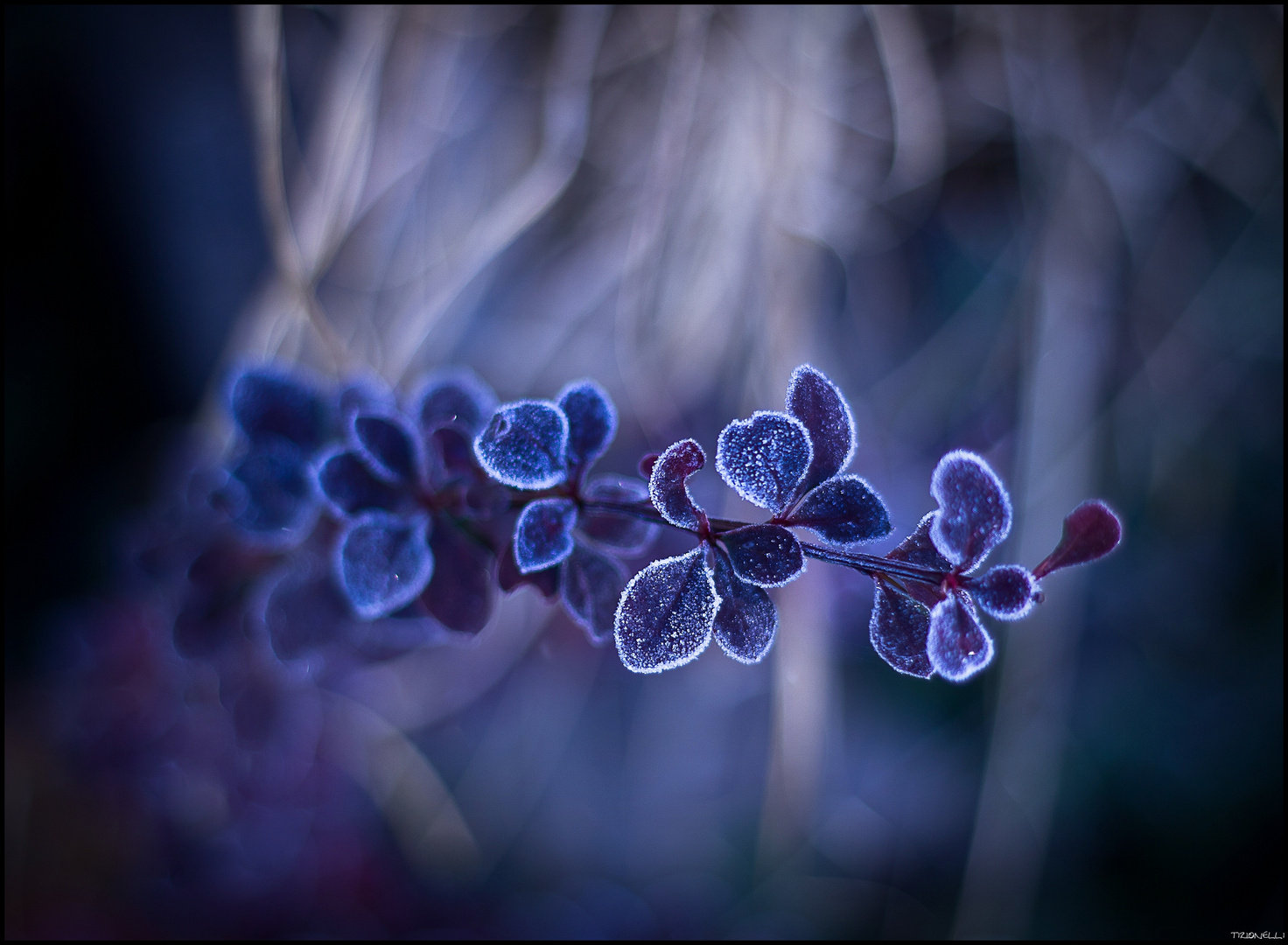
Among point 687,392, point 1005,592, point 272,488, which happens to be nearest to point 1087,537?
point 1005,592

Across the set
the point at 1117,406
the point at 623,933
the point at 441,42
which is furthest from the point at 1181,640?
the point at 441,42

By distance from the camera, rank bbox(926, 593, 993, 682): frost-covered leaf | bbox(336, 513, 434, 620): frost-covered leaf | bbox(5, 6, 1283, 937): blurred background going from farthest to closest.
A: 1. bbox(5, 6, 1283, 937): blurred background
2. bbox(336, 513, 434, 620): frost-covered leaf
3. bbox(926, 593, 993, 682): frost-covered leaf

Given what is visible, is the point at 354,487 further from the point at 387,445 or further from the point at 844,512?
the point at 844,512

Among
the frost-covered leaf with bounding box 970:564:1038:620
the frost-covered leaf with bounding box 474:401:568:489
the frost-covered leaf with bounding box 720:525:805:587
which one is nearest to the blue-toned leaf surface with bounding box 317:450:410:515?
the frost-covered leaf with bounding box 474:401:568:489

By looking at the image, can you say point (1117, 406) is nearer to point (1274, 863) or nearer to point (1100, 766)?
point (1100, 766)

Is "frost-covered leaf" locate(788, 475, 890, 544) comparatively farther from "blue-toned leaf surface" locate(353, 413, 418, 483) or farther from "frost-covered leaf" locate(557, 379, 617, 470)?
"blue-toned leaf surface" locate(353, 413, 418, 483)

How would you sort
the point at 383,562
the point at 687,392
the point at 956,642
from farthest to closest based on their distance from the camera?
the point at 687,392 < the point at 383,562 < the point at 956,642

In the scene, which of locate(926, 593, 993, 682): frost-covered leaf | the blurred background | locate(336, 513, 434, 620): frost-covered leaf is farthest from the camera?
the blurred background
